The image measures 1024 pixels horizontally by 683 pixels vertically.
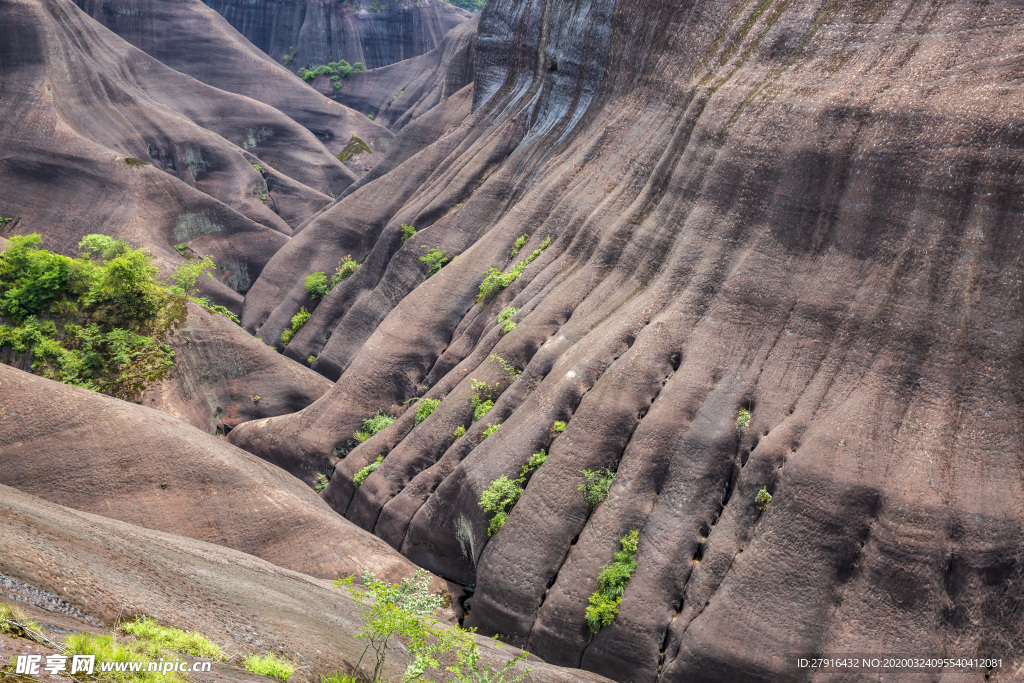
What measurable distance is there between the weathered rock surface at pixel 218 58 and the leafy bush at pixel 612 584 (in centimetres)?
6902

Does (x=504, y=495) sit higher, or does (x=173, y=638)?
(x=173, y=638)

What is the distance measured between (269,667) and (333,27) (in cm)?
9795

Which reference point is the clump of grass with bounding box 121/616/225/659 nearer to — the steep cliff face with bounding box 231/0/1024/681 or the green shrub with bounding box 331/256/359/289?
the steep cliff face with bounding box 231/0/1024/681

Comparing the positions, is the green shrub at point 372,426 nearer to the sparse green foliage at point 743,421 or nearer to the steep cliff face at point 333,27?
the sparse green foliage at point 743,421

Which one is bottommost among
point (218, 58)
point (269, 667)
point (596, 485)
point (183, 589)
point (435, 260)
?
point (218, 58)

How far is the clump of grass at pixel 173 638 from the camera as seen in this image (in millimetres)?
11828

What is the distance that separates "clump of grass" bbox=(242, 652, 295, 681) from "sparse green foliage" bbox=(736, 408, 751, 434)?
12.3m

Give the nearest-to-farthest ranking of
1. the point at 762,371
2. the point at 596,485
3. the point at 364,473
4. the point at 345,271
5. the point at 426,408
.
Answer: the point at 762,371, the point at 596,485, the point at 364,473, the point at 426,408, the point at 345,271

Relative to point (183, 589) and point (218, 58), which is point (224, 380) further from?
point (218, 58)

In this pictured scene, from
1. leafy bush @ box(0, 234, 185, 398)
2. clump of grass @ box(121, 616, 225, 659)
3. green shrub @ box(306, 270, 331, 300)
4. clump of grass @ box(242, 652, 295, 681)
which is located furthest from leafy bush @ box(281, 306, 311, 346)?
clump of grass @ box(242, 652, 295, 681)

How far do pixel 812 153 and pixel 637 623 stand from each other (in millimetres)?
13735

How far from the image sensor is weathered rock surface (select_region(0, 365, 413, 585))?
2223 cm

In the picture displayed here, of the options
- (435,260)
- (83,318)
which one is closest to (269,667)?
(83,318)

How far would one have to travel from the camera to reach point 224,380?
3344cm
